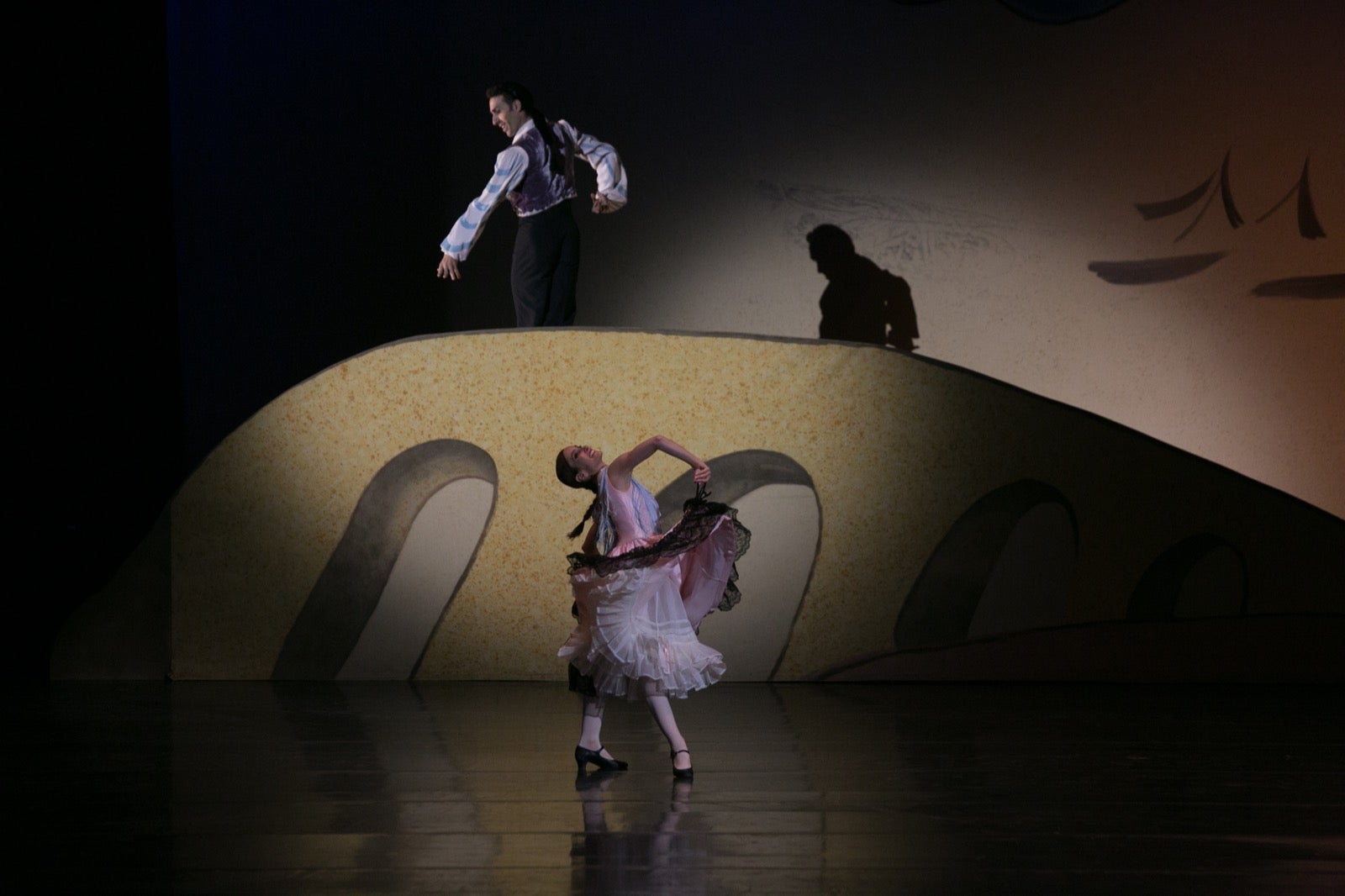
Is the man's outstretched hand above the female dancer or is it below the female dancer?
above

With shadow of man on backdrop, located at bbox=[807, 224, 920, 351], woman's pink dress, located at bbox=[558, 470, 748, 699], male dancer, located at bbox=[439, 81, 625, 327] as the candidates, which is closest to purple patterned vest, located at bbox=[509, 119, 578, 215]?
male dancer, located at bbox=[439, 81, 625, 327]

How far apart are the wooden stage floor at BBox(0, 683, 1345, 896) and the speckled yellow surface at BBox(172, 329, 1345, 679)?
30.1 inches

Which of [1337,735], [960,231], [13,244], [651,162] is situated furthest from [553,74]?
[1337,735]

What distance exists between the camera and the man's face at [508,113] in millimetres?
5270

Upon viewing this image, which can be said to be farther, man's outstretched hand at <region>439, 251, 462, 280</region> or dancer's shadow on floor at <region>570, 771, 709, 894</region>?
man's outstretched hand at <region>439, 251, 462, 280</region>

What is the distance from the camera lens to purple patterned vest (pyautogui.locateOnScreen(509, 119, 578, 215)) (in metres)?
5.32

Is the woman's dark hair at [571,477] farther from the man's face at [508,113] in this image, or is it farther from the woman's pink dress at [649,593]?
the man's face at [508,113]

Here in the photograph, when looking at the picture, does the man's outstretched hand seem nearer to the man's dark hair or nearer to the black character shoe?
the black character shoe

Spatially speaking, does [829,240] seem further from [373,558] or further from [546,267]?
[373,558]

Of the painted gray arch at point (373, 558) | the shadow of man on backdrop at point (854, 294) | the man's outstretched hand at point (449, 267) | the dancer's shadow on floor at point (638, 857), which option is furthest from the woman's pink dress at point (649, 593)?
the shadow of man on backdrop at point (854, 294)

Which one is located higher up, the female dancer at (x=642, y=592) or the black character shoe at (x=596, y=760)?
the female dancer at (x=642, y=592)

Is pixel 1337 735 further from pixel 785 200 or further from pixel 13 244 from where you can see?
pixel 13 244

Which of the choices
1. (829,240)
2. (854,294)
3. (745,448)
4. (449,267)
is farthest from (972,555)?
(449,267)

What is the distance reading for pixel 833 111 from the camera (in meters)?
7.18
